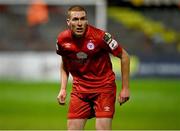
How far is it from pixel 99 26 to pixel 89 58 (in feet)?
46.9

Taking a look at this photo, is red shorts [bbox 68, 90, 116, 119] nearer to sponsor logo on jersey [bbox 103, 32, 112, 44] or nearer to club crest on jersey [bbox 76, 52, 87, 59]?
club crest on jersey [bbox 76, 52, 87, 59]

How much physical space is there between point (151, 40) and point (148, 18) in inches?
31.9

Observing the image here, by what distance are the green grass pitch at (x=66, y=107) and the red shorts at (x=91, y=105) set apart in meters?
3.85

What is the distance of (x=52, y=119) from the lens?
47.2ft

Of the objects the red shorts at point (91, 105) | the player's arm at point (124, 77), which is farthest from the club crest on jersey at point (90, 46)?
the red shorts at point (91, 105)

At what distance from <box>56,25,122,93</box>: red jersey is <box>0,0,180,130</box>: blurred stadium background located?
807cm

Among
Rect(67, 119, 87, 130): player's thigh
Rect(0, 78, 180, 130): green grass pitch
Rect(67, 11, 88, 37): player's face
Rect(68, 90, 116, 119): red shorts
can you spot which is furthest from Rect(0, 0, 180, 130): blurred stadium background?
Rect(67, 11, 88, 37): player's face

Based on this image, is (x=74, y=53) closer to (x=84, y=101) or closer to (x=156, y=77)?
(x=84, y=101)

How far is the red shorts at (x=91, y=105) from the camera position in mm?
8719

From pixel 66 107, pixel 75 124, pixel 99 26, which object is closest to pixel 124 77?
pixel 75 124

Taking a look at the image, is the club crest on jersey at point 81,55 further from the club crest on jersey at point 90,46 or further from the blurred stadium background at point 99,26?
the blurred stadium background at point 99,26

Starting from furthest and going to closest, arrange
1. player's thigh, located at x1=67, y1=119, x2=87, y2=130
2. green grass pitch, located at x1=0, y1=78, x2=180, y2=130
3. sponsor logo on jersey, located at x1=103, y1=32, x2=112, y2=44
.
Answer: green grass pitch, located at x1=0, y1=78, x2=180, y2=130 → player's thigh, located at x1=67, y1=119, x2=87, y2=130 → sponsor logo on jersey, located at x1=103, y1=32, x2=112, y2=44

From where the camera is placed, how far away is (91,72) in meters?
8.87

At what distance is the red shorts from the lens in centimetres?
872
